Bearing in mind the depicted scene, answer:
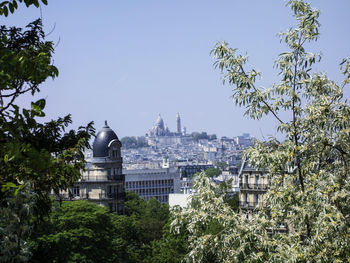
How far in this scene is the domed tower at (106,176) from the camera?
266ft

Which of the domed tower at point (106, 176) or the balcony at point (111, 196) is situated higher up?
the domed tower at point (106, 176)

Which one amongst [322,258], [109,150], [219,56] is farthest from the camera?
[109,150]

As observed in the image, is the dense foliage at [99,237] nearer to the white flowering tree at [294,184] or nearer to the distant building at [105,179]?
the distant building at [105,179]

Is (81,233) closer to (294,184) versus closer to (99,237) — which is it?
(99,237)

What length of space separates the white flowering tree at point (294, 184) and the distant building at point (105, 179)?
65573 mm

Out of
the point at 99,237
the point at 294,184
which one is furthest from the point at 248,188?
the point at 294,184

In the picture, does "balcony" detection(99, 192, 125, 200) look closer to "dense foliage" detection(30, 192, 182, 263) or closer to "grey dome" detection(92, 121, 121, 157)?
"grey dome" detection(92, 121, 121, 157)

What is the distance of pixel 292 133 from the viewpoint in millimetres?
15406

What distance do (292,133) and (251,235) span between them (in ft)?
8.61

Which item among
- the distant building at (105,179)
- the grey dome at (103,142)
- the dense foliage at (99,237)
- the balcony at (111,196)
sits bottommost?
the dense foliage at (99,237)

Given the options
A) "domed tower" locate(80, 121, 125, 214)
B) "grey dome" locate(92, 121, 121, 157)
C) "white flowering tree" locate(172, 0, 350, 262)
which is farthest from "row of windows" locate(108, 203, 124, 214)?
"white flowering tree" locate(172, 0, 350, 262)

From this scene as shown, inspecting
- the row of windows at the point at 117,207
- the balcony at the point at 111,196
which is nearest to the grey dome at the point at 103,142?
the balcony at the point at 111,196

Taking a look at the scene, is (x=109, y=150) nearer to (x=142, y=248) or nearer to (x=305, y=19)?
(x=142, y=248)

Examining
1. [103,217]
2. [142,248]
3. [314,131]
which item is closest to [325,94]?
[314,131]
